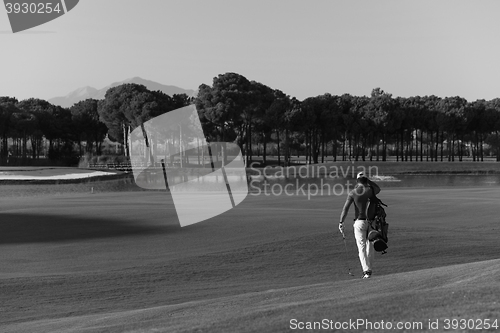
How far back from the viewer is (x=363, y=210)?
501 inches

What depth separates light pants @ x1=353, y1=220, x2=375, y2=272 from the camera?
12.9m

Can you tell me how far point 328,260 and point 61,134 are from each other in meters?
114

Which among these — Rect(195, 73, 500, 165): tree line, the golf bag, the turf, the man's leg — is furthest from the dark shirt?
Rect(195, 73, 500, 165): tree line

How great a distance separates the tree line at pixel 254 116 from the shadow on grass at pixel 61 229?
71.9 metres

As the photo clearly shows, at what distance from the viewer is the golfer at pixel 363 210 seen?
12.5 meters

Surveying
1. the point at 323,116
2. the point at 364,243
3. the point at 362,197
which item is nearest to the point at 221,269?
the point at 364,243

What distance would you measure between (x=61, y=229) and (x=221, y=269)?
921 centimetres

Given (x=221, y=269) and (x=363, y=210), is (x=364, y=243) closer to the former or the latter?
(x=363, y=210)

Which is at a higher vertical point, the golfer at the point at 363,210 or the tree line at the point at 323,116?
the tree line at the point at 323,116

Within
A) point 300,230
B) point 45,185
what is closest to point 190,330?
point 300,230

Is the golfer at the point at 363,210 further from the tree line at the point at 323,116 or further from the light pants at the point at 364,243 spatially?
the tree line at the point at 323,116

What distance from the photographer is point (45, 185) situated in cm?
6600

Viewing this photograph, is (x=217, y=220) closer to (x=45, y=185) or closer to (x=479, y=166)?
(x=45, y=185)

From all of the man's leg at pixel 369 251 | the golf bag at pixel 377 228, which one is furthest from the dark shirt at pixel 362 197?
the man's leg at pixel 369 251
